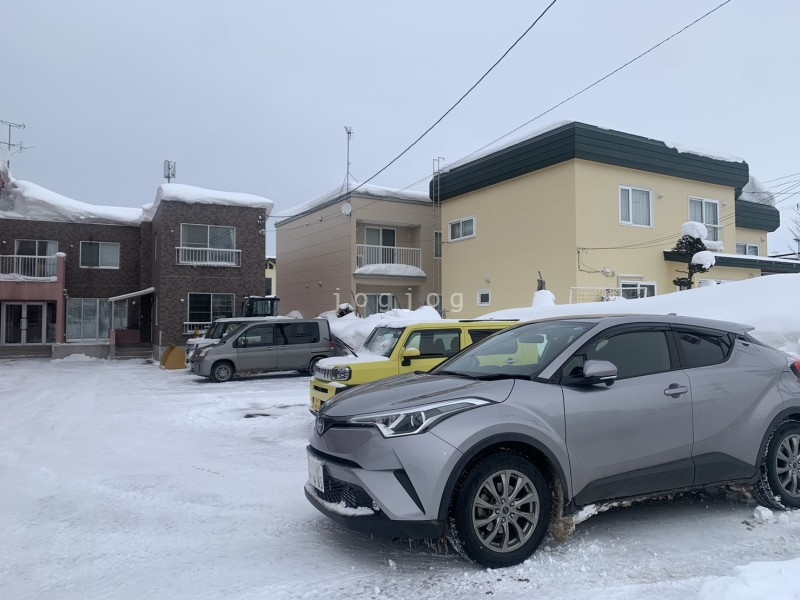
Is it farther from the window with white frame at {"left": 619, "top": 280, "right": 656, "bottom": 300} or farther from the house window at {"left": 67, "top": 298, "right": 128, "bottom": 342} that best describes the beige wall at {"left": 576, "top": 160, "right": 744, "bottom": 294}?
the house window at {"left": 67, "top": 298, "right": 128, "bottom": 342}

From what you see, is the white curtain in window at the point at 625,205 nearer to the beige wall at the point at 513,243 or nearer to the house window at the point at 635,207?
the house window at the point at 635,207

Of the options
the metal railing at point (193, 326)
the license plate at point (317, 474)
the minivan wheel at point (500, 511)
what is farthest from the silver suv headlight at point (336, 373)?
the metal railing at point (193, 326)

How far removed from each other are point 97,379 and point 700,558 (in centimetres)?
1734

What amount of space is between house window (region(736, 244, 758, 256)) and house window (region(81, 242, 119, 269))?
96.0 ft

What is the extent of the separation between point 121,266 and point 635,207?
23.6 m

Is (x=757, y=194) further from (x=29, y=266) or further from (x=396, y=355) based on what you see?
(x=29, y=266)

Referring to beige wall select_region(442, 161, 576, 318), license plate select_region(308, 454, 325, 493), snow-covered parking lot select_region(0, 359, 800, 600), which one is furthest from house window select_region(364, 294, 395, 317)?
license plate select_region(308, 454, 325, 493)

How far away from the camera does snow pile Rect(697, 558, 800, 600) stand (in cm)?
315

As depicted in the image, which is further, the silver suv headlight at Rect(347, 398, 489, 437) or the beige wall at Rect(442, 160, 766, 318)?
the beige wall at Rect(442, 160, 766, 318)

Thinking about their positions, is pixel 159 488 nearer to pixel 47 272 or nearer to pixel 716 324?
pixel 716 324

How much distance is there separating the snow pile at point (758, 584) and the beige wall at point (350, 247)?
21.7 metres

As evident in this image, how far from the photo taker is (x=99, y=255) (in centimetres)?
2892

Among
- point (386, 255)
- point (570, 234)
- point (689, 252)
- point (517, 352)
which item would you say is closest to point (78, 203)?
point (386, 255)

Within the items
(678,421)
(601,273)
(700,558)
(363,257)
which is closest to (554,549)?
(700,558)
